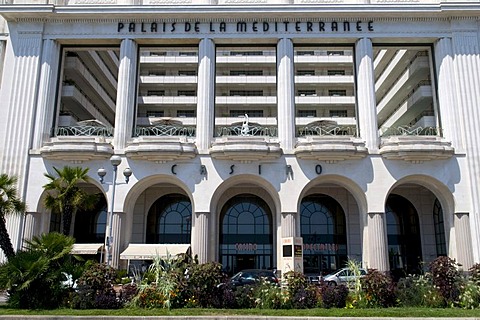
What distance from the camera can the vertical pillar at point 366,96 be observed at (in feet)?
99.1

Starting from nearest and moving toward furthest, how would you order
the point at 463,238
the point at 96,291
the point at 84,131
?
the point at 96,291, the point at 463,238, the point at 84,131

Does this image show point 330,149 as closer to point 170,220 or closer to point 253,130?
point 253,130

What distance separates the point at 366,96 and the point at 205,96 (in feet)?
37.7

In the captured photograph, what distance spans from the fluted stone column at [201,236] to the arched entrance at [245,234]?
647 centimetres

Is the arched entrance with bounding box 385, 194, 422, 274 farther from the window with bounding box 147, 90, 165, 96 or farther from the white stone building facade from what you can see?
the window with bounding box 147, 90, 165, 96

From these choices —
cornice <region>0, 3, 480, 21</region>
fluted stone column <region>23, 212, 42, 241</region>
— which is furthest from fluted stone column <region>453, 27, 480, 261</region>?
fluted stone column <region>23, 212, 42, 241</region>

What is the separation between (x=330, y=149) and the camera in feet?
94.2

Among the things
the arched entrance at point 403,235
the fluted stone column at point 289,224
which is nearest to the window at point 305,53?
the arched entrance at point 403,235

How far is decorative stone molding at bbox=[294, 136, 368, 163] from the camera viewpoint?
28734 mm

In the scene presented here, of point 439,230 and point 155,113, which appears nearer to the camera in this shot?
point 439,230

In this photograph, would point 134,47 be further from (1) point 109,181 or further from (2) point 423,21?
(2) point 423,21

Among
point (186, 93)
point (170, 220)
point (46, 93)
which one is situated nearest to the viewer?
point (46, 93)

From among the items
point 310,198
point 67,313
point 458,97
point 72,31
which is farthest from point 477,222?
point 72,31

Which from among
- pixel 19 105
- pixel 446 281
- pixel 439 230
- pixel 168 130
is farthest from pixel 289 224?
pixel 19 105
